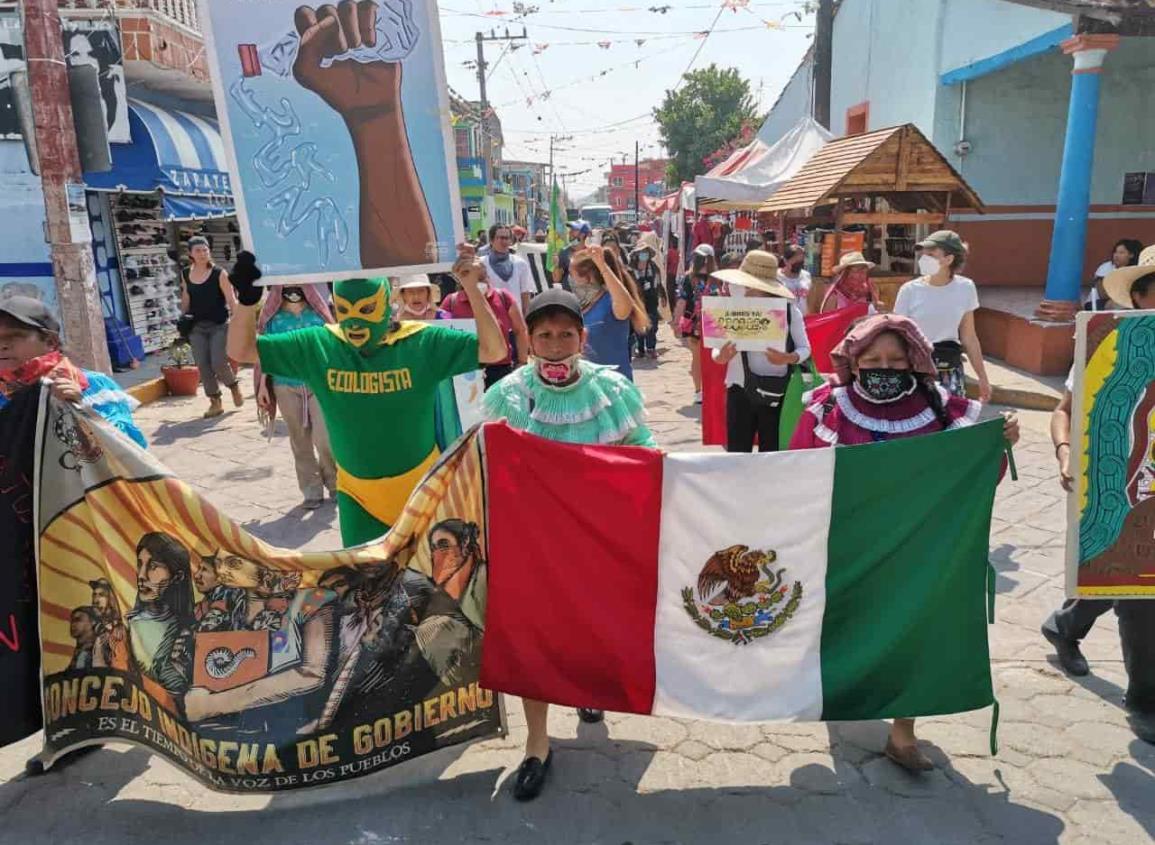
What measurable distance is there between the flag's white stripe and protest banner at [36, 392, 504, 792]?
67 centimetres

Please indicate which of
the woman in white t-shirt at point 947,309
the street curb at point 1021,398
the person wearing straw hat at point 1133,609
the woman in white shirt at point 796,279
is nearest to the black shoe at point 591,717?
the person wearing straw hat at point 1133,609

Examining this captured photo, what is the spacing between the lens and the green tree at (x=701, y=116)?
5234cm

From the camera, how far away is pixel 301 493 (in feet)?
22.4

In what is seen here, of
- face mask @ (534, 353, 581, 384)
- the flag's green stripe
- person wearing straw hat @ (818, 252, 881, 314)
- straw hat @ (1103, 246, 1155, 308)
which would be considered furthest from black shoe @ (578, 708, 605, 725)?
person wearing straw hat @ (818, 252, 881, 314)

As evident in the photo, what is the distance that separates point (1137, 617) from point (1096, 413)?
2.79 ft

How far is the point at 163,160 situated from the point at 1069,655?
12012 millimetres

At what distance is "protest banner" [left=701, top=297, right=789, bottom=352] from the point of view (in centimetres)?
489

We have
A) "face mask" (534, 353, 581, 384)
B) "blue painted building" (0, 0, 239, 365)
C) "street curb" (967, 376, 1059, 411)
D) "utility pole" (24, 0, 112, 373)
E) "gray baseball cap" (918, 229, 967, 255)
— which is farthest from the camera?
"blue painted building" (0, 0, 239, 365)

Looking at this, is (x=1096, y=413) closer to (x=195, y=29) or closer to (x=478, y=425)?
(x=478, y=425)

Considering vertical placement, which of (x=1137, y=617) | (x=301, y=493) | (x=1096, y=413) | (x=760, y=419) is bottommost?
(x=301, y=493)

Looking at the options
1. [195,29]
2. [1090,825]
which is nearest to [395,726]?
[1090,825]

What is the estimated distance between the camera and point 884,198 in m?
11.1

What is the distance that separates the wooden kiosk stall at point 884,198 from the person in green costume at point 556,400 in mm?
7738

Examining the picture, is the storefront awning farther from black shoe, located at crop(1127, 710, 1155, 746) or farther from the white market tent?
black shoe, located at crop(1127, 710, 1155, 746)
